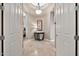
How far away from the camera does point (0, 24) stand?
3.53 feet

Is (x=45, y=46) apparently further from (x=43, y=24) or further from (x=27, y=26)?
(x=27, y=26)

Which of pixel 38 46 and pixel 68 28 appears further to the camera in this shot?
pixel 38 46

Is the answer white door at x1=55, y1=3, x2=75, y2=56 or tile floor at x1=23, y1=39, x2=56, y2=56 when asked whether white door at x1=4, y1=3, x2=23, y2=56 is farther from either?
white door at x1=55, y1=3, x2=75, y2=56

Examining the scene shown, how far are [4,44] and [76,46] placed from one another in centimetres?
74

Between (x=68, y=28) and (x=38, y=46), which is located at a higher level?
(x=68, y=28)

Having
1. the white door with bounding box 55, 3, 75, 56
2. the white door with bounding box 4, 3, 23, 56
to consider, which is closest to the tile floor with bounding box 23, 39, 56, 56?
the white door with bounding box 4, 3, 23, 56

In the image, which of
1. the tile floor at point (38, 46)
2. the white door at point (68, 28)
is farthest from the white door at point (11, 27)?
the white door at point (68, 28)

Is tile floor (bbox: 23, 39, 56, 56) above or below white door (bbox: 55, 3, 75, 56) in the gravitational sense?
below

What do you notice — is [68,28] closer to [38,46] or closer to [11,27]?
[11,27]

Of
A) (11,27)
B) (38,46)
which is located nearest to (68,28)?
(11,27)

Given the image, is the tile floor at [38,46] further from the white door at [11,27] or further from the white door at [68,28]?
the white door at [68,28]

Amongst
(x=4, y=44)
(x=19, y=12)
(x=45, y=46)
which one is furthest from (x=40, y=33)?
(x=4, y=44)

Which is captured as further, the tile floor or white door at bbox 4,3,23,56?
the tile floor

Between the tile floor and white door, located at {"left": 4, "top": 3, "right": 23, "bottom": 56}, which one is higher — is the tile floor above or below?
below
